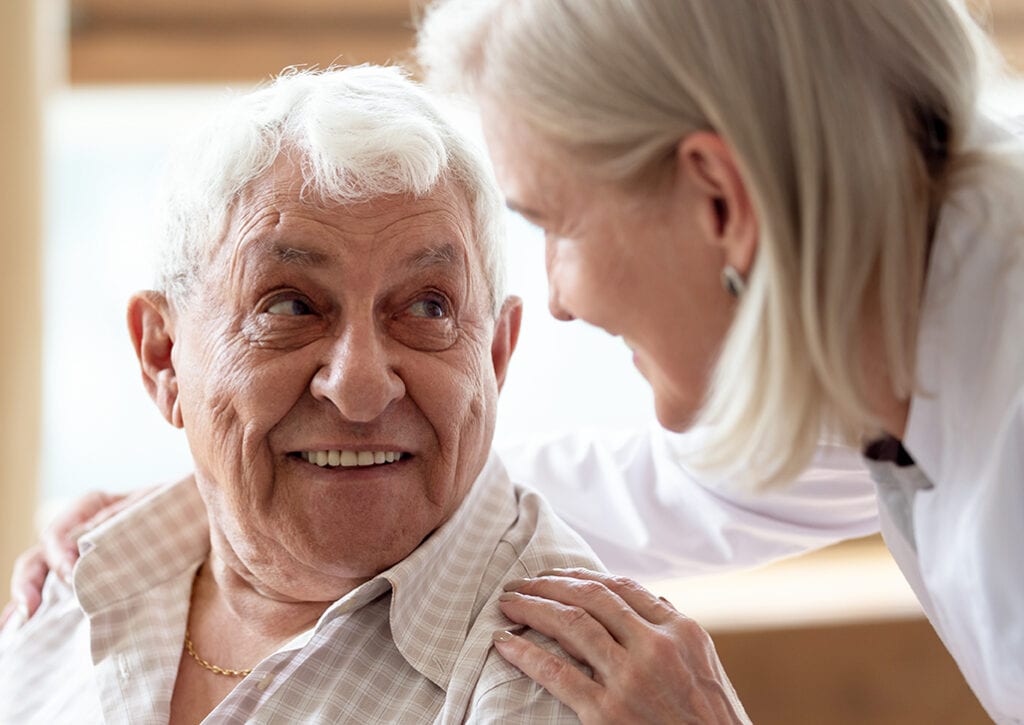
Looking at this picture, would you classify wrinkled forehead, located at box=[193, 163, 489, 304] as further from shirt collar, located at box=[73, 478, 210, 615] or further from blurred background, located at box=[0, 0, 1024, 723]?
blurred background, located at box=[0, 0, 1024, 723]

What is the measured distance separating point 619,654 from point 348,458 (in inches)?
16.3

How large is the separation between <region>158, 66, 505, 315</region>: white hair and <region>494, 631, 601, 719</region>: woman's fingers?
47 cm

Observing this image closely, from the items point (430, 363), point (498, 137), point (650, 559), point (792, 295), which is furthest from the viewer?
point (650, 559)

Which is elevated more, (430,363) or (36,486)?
(430,363)

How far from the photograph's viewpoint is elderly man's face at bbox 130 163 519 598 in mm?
1550

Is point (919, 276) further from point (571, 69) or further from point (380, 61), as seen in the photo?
point (380, 61)

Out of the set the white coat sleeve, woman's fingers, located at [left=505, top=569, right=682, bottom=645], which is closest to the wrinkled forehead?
woman's fingers, located at [left=505, top=569, right=682, bottom=645]

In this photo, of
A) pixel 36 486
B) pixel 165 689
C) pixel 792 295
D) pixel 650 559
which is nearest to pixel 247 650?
pixel 165 689

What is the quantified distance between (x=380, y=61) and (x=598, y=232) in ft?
6.95

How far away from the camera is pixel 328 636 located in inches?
61.3

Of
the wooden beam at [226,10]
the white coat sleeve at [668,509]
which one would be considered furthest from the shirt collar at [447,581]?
the wooden beam at [226,10]

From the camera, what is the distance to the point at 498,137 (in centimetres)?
125

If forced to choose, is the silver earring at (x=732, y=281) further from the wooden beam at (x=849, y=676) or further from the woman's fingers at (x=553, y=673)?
the wooden beam at (x=849, y=676)

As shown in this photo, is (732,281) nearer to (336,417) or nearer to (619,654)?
(619,654)
